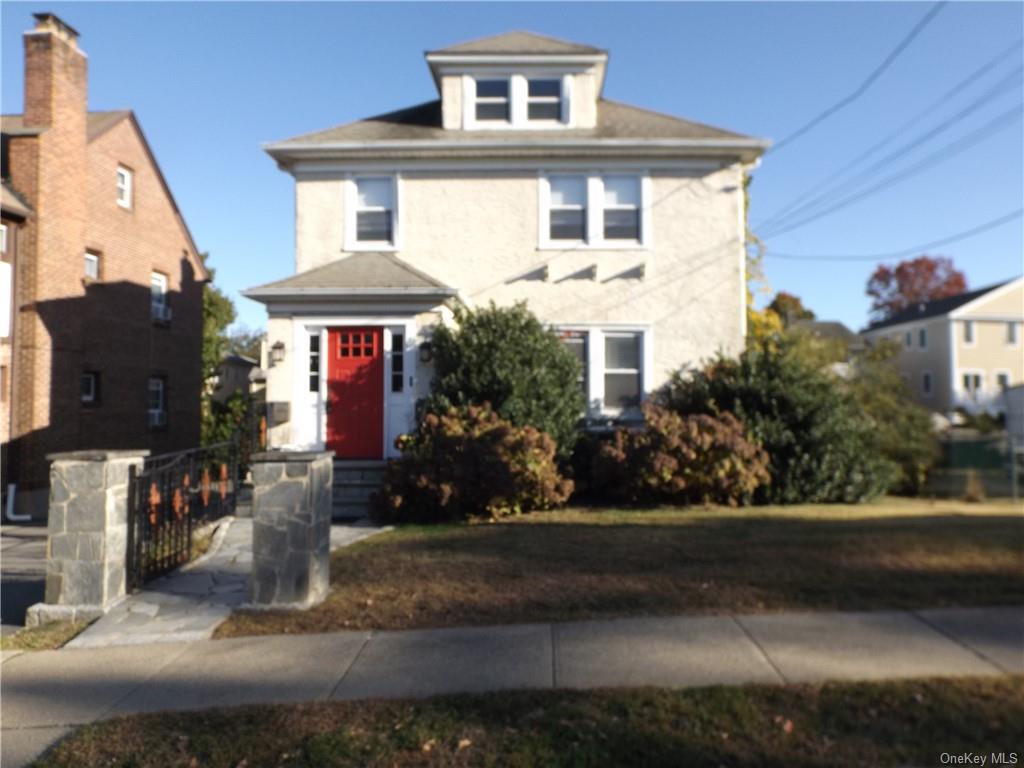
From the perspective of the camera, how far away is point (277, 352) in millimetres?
12305

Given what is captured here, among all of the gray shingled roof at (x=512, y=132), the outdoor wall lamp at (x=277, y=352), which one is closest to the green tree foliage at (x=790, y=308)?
the gray shingled roof at (x=512, y=132)

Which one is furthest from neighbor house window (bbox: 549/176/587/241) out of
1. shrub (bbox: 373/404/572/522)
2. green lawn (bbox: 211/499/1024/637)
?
green lawn (bbox: 211/499/1024/637)

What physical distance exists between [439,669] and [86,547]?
3708 millimetres

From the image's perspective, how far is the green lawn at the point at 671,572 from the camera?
18.8 ft

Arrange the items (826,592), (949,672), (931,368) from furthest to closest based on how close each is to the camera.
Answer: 1. (826,592)
2. (931,368)
3. (949,672)

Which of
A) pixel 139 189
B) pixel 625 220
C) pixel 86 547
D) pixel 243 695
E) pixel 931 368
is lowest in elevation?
pixel 243 695

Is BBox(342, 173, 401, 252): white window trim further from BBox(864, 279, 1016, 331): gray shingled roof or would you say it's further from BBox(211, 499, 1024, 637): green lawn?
BBox(864, 279, 1016, 331): gray shingled roof

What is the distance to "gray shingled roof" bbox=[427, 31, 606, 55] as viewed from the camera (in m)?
13.8

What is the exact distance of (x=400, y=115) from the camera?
14695 mm

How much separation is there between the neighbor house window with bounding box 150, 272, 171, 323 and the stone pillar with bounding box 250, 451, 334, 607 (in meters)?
15.5

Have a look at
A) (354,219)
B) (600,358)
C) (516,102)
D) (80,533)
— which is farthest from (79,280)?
(80,533)

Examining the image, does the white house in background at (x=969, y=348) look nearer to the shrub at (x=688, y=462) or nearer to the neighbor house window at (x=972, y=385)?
the neighbor house window at (x=972, y=385)

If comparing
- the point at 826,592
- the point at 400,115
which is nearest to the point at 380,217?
the point at 400,115

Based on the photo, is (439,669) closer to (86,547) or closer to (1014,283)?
(86,547)
